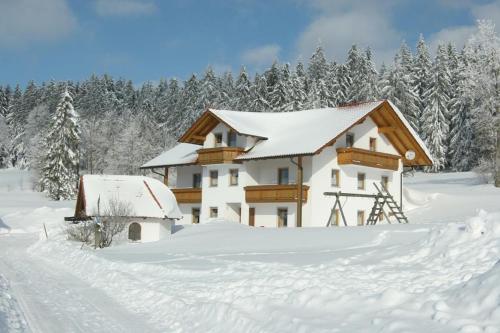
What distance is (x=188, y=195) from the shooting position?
4412 centimetres

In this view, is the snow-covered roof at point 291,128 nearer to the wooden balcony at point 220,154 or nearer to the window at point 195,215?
the wooden balcony at point 220,154

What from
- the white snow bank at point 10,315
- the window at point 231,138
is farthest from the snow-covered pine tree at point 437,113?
the white snow bank at point 10,315

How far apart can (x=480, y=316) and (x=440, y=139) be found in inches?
2445

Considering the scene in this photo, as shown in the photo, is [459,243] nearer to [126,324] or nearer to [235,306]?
[235,306]

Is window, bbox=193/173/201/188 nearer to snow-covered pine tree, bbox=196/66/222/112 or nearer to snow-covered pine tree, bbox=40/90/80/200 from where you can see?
snow-covered pine tree, bbox=40/90/80/200

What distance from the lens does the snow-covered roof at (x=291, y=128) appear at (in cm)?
3697

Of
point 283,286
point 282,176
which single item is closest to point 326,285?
point 283,286

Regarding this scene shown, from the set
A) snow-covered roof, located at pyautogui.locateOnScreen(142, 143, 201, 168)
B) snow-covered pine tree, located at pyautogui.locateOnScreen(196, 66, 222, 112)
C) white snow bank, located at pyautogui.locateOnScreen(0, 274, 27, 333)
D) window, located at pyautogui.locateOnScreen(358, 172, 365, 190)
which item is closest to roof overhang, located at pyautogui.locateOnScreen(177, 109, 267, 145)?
snow-covered roof, located at pyautogui.locateOnScreen(142, 143, 201, 168)

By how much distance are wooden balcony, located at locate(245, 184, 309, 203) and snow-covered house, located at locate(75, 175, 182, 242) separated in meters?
5.05

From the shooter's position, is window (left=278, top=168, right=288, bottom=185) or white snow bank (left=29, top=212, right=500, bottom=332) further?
window (left=278, top=168, right=288, bottom=185)

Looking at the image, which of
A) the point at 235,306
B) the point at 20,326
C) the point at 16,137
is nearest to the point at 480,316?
the point at 235,306

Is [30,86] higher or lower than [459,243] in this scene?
higher

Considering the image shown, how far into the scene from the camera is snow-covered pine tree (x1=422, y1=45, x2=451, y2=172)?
67438 millimetres

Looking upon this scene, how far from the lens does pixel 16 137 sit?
11700 cm
